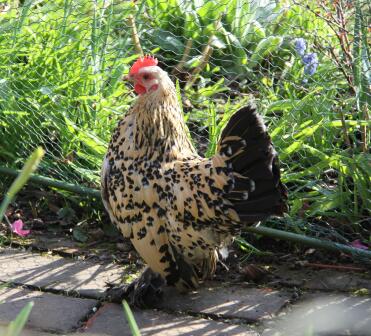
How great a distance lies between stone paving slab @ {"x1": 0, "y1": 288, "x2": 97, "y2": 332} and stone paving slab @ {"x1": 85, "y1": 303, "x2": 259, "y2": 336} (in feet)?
0.26

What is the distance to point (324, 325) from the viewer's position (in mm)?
2977

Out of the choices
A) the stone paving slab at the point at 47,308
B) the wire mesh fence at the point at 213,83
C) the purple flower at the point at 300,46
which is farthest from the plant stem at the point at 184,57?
the stone paving slab at the point at 47,308

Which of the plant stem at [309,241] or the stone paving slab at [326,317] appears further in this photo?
the plant stem at [309,241]

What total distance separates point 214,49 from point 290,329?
213 centimetres

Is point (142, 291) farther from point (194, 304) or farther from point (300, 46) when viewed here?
point (300, 46)

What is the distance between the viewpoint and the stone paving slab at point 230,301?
312 cm

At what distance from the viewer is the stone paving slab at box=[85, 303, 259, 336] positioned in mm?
2943

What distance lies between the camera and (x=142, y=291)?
3.15m

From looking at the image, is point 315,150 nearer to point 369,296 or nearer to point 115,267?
point 369,296

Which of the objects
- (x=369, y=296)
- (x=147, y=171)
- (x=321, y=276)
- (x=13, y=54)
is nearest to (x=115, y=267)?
(x=147, y=171)

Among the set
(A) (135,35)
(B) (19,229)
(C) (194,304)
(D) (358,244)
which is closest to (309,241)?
(D) (358,244)

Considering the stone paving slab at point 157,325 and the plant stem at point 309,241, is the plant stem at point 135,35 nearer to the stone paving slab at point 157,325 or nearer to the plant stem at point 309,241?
the plant stem at point 309,241

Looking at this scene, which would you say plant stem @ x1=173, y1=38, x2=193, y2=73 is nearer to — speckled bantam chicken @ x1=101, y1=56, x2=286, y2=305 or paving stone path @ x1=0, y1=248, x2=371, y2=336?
speckled bantam chicken @ x1=101, y1=56, x2=286, y2=305

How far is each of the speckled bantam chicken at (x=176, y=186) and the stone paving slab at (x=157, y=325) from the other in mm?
102
